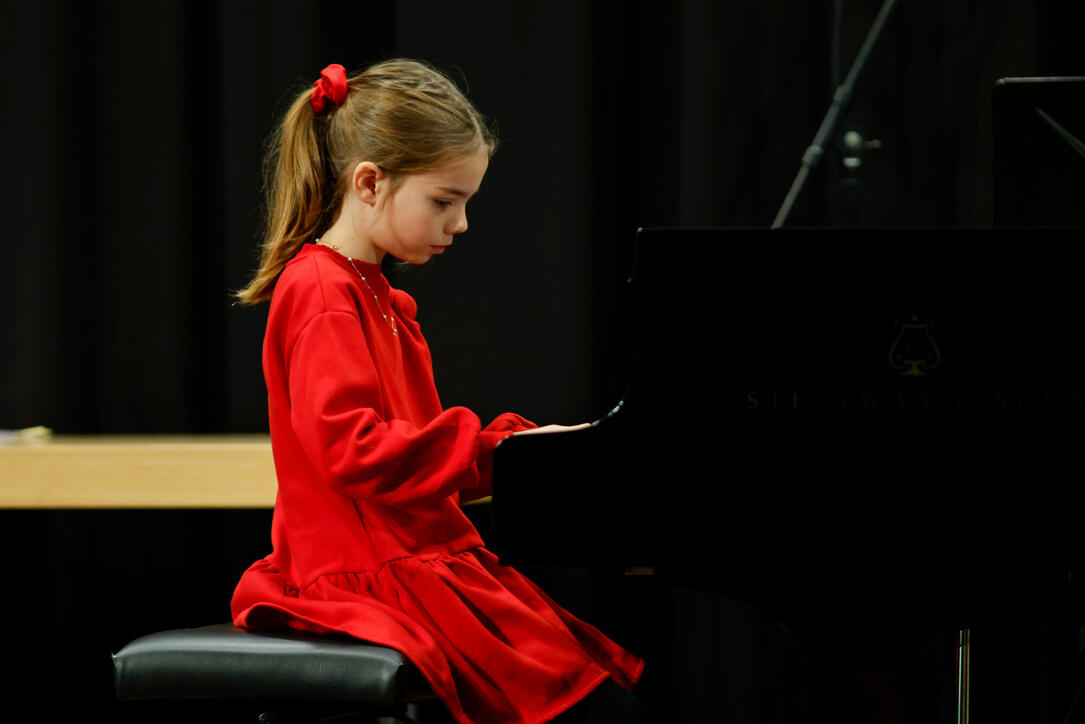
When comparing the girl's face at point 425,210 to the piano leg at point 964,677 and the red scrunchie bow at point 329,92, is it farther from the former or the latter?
the piano leg at point 964,677

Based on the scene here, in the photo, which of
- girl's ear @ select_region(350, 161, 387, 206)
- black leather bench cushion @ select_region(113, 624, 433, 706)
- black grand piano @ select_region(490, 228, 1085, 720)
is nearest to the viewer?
black grand piano @ select_region(490, 228, 1085, 720)

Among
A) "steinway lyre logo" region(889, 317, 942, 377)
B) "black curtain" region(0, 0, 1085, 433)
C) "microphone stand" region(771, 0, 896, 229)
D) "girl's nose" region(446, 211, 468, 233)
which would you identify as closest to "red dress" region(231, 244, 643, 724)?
"girl's nose" region(446, 211, 468, 233)

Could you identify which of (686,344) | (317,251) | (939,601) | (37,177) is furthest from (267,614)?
(37,177)

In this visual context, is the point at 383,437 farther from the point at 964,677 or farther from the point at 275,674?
the point at 964,677

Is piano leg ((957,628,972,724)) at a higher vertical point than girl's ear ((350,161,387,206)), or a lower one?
lower

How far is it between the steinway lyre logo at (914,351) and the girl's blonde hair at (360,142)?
2.01 ft

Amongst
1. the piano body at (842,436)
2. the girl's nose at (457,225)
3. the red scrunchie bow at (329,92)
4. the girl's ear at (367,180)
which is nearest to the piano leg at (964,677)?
the piano body at (842,436)

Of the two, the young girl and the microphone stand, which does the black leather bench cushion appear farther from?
the microphone stand

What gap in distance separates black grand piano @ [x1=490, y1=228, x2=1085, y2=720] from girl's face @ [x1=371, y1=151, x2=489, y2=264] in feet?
1.31

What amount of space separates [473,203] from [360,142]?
0.91 meters

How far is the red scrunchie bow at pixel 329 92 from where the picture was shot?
1456mm

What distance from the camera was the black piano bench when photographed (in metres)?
1.23

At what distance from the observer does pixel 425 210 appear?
1.42 m

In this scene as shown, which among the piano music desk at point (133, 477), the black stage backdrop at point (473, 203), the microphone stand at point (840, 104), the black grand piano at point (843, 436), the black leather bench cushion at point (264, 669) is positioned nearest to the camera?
the black grand piano at point (843, 436)
